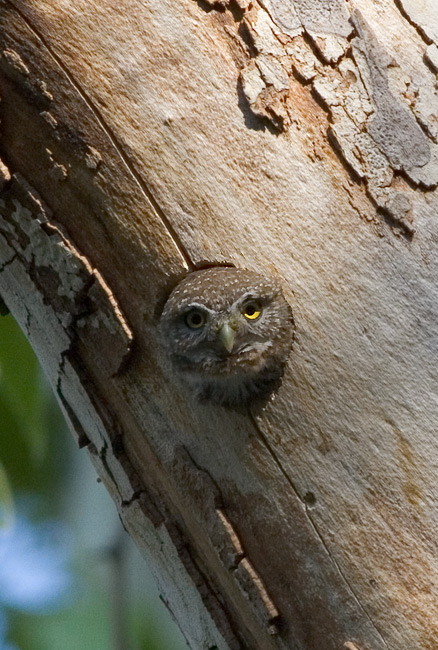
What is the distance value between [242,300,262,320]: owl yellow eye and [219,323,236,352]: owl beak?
9cm

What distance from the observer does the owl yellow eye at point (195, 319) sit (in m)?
2.83

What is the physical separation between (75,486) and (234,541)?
3.51m

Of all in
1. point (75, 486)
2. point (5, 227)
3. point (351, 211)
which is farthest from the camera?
point (75, 486)

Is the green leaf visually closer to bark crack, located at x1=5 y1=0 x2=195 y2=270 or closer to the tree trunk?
the tree trunk

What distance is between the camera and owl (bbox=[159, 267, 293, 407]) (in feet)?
7.89

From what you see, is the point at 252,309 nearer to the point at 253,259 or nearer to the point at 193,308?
the point at 193,308

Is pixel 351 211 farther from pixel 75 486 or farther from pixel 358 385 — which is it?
pixel 75 486

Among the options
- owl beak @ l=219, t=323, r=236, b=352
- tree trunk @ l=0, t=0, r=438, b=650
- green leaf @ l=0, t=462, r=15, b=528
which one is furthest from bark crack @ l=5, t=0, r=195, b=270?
green leaf @ l=0, t=462, r=15, b=528

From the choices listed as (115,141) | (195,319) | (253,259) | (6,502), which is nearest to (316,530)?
(253,259)

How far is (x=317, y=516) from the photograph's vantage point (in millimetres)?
2275

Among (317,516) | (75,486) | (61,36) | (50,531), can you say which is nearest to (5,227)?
(61,36)

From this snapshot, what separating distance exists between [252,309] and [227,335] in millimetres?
153

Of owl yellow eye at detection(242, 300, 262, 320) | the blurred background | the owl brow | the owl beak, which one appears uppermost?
owl yellow eye at detection(242, 300, 262, 320)

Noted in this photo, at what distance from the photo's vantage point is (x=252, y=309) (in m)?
2.81
